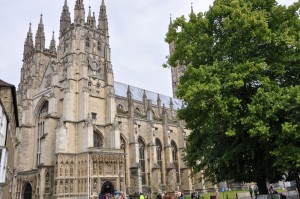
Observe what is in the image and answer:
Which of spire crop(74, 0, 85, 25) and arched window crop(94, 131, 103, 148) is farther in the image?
spire crop(74, 0, 85, 25)

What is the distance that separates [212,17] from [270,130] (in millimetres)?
7141

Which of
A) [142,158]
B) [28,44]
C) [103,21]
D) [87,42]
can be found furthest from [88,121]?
[28,44]

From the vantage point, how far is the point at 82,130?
35625 millimetres

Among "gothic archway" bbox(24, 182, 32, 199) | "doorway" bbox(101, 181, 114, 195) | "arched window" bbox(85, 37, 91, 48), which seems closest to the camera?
"doorway" bbox(101, 181, 114, 195)

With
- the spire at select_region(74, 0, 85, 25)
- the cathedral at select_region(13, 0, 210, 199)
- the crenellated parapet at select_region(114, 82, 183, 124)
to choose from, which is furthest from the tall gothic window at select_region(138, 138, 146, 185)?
the spire at select_region(74, 0, 85, 25)

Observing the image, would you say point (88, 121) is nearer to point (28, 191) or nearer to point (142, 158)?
point (142, 158)

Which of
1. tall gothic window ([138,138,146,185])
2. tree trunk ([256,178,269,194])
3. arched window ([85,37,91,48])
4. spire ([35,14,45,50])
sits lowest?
tree trunk ([256,178,269,194])

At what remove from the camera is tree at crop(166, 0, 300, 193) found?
1307cm

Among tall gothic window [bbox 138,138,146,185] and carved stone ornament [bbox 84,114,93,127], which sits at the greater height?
carved stone ornament [bbox 84,114,93,127]

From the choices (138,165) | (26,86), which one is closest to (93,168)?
(138,165)

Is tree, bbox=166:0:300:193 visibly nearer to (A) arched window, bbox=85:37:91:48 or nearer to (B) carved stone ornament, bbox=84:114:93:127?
(B) carved stone ornament, bbox=84:114:93:127

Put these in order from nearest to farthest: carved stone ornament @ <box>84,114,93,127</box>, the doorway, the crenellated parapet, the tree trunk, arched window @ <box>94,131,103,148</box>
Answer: the tree trunk → the doorway → carved stone ornament @ <box>84,114,93,127</box> → arched window @ <box>94,131,103,148</box> → the crenellated parapet

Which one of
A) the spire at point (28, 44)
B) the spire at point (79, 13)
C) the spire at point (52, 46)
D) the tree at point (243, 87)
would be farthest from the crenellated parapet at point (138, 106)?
the tree at point (243, 87)

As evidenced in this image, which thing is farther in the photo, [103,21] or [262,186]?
[103,21]
